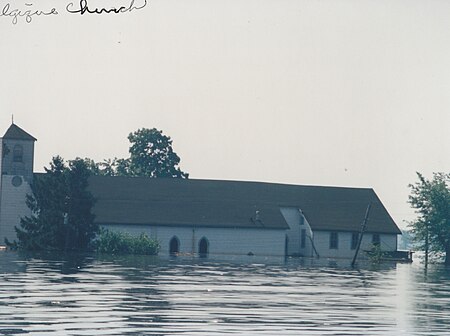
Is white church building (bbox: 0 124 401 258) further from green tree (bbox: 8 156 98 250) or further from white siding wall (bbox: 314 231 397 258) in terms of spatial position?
green tree (bbox: 8 156 98 250)

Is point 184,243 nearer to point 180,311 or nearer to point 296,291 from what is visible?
point 296,291

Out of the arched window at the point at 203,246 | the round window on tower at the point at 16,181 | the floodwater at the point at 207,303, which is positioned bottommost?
the floodwater at the point at 207,303

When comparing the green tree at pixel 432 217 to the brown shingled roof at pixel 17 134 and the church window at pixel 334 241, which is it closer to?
the church window at pixel 334 241

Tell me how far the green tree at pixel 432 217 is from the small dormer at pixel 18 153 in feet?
125

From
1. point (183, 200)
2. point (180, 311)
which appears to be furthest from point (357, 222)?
point (180, 311)

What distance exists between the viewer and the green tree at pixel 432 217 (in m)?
117

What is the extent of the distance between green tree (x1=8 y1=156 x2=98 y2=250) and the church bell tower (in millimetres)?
7468

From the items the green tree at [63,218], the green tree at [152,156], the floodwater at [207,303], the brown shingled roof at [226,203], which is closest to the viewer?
the floodwater at [207,303]

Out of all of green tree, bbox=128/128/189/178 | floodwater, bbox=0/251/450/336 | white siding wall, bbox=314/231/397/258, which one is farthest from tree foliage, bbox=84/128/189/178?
floodwater, bbox=0/251/450/336

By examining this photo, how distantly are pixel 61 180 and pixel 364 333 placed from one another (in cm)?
6821

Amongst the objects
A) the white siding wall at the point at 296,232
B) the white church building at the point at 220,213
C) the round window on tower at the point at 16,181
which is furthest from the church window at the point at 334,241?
the round window on tower at the point at 16,181

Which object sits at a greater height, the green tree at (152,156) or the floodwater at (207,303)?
the green tree at (152,156)

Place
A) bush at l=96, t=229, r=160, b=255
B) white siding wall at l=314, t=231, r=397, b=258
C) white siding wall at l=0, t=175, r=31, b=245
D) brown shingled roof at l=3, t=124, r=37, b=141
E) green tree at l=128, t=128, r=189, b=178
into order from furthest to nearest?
green tree at l=128, t=128, r=189, b=178 < white siding wall at l=314, t=231, r=397, b=258 < brown shingled roof at l=3, t=124, r=37, b=141 < white siding wall at l=0, t=175, r=31, b=245 < bush at l=96, t=229, r=160, b=255

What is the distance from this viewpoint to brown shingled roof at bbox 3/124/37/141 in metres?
110
